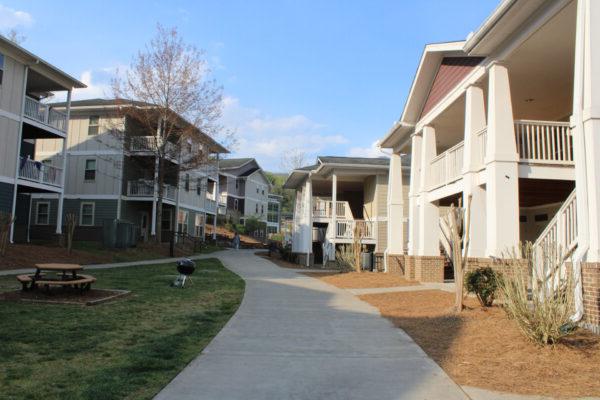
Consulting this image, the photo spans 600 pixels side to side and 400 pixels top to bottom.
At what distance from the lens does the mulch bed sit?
9.44 metres

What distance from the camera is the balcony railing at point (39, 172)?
23.7 m

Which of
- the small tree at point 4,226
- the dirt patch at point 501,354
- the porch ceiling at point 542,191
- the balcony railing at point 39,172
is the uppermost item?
the balcony railing at point 39,172

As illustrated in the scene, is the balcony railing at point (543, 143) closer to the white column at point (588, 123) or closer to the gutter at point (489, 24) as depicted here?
the gutter at point (489, 24)

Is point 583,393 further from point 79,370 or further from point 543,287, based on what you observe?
point 79,370

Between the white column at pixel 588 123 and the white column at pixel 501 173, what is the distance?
311 centimetres

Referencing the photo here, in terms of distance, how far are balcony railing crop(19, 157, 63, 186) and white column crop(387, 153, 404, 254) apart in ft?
54.7

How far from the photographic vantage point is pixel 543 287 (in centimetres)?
636

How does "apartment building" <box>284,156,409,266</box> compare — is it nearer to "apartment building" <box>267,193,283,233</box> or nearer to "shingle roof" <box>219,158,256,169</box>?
"shingle roof" <box>219,158,256,169</box>

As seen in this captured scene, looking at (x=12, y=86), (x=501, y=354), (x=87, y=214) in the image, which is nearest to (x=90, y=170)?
(x=87, y=214)

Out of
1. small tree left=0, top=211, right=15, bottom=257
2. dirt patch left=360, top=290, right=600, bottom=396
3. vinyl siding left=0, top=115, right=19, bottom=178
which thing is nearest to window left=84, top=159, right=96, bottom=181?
vinyl siding left=0, top=115, right=19, bottom=178

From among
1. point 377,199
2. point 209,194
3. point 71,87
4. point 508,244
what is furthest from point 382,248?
point 209,194

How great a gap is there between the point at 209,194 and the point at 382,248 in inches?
1037

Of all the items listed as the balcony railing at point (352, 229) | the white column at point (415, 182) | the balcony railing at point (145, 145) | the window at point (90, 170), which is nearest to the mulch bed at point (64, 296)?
the white column at point (415, 182)

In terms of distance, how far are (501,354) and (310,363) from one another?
2.32 metres
